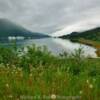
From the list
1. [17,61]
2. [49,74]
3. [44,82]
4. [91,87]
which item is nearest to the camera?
[91,87]

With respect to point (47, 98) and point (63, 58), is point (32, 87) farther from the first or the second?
point (63, 58)

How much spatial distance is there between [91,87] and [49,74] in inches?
71.8

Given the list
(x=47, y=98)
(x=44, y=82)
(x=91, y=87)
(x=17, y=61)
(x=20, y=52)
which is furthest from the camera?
(x=20, y=52)

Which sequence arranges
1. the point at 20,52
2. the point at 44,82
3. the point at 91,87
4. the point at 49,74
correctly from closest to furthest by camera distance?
the point at 91,87 → the point at 44,82 → the point at 49,74 → the point at 20,52

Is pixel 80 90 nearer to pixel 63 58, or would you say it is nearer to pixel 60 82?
pixel 60 82

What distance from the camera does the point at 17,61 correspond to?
12.8 metres

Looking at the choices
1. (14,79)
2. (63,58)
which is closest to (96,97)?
(14,79)

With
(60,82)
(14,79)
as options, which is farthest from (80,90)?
(14,79)

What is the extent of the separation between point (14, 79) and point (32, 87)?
37.9 inches

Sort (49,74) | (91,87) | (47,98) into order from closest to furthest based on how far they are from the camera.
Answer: (47,98)
(91,87)
(49,74)

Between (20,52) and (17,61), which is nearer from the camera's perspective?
(17,61)

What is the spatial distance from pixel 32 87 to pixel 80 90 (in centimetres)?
88

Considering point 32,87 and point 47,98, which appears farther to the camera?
point 32,87

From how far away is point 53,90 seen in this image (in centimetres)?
655
